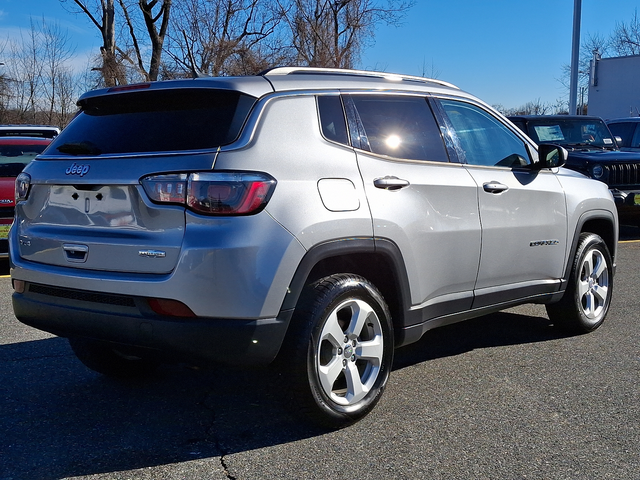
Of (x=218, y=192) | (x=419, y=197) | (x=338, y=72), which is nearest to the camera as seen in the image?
(x=218, y=192)

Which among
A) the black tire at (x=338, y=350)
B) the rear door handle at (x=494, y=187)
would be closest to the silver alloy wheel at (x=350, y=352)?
the black tire at (x=338, y=350)

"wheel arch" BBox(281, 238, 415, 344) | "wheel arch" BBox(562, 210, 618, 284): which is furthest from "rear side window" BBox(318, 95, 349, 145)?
"wheel arch" BBox(562, 210, 618, 284)

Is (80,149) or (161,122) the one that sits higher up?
(161,122)

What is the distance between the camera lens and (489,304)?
496cm

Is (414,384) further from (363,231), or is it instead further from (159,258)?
(159,258)

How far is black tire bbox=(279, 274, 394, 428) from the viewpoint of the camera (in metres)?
3.69

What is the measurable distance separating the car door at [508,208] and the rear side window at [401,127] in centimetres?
21

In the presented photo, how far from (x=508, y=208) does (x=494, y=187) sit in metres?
0.20

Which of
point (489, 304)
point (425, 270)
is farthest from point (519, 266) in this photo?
point (425, 270)

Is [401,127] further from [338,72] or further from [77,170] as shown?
[77,170]

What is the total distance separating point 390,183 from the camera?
13.5ft

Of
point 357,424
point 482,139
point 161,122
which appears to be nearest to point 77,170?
point 161,122

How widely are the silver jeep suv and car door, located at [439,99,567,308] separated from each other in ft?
0.10

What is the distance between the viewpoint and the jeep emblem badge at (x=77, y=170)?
3794mm
